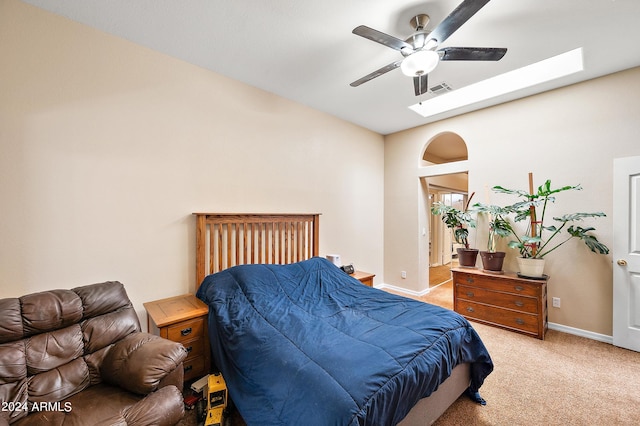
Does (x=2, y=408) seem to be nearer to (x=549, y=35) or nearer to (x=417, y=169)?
(x=549, y=35)

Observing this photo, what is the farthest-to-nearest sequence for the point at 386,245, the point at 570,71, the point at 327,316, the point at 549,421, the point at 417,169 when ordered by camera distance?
the point at 386,245, the point at 417,169, the point at 570,71, the point at 327,316, the point at 549,421

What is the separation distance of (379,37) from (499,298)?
3186mm

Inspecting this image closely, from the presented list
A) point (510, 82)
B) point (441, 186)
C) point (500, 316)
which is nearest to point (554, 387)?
point (500, 316)

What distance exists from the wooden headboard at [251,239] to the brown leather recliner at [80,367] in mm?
946

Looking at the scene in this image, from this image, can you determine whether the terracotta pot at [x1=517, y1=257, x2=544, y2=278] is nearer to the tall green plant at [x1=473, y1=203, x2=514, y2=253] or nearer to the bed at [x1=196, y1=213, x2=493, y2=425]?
the tall green plant at [x1=473, y1=203, x2=514, y2=253]

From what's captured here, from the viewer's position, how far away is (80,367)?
1.55 metres

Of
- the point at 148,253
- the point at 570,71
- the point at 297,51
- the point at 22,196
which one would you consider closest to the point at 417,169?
the point at 570,71

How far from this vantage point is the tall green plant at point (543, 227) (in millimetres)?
Answer: 2828

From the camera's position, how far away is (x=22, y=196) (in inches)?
71.7

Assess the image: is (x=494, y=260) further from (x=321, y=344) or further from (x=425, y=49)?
(x=321, y=344)

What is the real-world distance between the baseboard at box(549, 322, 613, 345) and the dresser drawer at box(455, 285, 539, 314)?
→ 0.57 m

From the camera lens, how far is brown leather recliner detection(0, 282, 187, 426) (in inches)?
51.0

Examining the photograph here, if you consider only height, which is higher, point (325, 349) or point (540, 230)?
point (540, 230)

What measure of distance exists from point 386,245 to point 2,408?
4.50 metres
